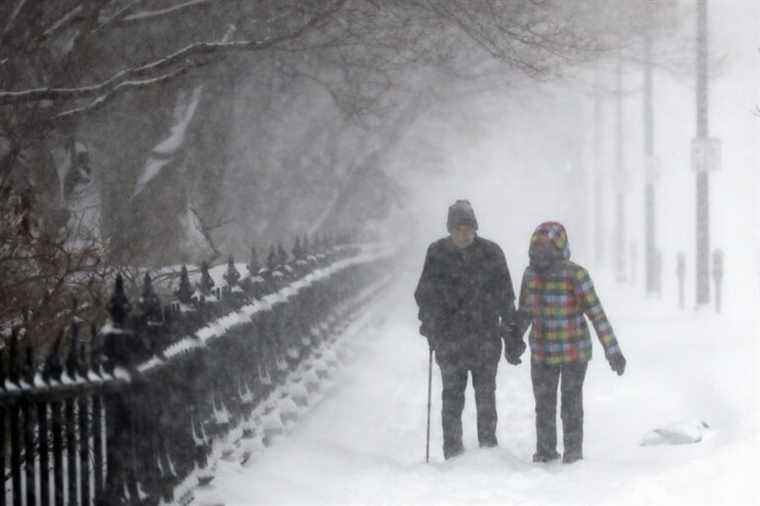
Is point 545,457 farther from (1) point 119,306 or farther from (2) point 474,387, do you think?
(1) point 119,306

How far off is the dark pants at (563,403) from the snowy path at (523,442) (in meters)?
0.22

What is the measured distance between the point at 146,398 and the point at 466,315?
11.2ft

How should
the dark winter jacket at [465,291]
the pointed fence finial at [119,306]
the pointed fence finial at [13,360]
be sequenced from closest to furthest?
1. the pointed fence finial at [13,360]
2. the pointed fence finial at [119,306]
3. the dark winter jacket at [465,291]

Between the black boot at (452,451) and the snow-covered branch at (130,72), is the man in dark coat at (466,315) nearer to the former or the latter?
the black boot at (452,451)

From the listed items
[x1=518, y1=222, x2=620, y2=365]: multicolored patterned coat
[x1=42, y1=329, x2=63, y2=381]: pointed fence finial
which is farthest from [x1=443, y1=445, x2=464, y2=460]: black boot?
A: [x1=42, y1=329, x2=63, y2=381]: pointed fence finial

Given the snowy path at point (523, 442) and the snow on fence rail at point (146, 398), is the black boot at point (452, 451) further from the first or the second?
the snow on fence rail at point (146, 398)

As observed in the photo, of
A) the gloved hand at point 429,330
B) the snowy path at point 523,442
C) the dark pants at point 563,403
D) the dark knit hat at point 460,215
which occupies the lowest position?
the snowy path at point 523,442

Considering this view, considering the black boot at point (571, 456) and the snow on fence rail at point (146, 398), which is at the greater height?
the snow on fence rail at point (146, 398)

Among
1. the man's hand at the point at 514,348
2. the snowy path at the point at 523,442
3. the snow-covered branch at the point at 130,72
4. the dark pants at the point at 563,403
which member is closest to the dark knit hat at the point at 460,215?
the man's hand at the point at 514,348

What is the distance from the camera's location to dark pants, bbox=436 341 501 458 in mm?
9555

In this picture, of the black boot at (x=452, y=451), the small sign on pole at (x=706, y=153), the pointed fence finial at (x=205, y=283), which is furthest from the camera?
the small sign on pole at (x=706, y=153)

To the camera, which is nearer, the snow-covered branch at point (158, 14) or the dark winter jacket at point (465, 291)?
the dark winter jacket at point (465, 291)

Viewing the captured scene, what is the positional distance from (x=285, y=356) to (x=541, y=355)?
362 cm

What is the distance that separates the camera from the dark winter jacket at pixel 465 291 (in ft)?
31.0
